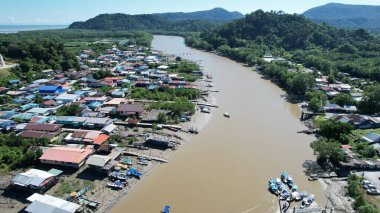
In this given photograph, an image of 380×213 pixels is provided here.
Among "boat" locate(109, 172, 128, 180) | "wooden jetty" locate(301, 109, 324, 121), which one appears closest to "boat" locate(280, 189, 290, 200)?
"boat" locate(109, 172, 128, 180)

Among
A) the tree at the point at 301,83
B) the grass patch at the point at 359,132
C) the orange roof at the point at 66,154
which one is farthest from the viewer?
the tree at the point at 301,83

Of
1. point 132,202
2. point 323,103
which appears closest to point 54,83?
point 132,202

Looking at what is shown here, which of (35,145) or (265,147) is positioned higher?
(35,145)

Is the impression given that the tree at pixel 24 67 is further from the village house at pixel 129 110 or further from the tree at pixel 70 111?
the village house at pixel 129 110

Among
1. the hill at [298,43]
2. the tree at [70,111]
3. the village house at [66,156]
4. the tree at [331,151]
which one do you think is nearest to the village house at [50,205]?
the village house at [66,156]

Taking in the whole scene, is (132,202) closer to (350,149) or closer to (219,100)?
(350,149)

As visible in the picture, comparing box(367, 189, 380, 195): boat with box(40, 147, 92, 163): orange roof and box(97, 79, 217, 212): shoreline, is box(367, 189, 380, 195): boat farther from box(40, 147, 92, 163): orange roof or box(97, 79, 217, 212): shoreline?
box(40, 147, 92, 163): orange roof

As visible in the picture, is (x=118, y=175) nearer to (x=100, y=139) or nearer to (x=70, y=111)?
(x=100, y=139)
